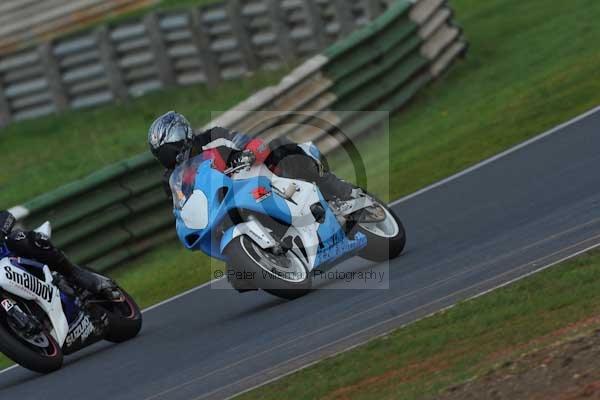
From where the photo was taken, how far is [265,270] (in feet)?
32.4

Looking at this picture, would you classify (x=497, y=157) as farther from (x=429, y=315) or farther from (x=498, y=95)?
(x=429, y=315)

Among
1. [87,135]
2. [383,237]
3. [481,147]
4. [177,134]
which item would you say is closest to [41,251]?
[177,134]

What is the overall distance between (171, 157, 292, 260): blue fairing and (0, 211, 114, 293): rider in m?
0.93

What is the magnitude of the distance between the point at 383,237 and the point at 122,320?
2170 mm

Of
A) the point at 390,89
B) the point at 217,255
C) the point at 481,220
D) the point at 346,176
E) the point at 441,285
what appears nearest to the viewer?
the point at 441,285

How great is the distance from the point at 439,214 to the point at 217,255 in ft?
8.45

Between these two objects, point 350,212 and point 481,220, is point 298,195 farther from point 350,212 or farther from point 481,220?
point 481,220

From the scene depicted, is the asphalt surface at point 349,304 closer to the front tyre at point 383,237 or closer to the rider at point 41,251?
the front tyre at point 383,237

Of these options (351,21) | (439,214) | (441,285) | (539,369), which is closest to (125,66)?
(351,21)

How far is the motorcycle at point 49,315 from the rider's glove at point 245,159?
1.52 meters

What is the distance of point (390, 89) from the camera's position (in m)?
17.4

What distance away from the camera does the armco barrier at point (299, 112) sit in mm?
14078

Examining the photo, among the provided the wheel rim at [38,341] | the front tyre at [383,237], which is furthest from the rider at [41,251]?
the front tyre at [383,237]

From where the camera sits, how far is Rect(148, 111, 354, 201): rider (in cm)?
1033
